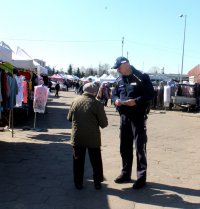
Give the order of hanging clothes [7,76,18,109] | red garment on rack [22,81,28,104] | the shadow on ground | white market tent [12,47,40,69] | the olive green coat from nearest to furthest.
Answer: the shadow on ground, the olive green coat, hanging clothes [7,76,18,109], red garment on rack [22,81,28,104], white market tent [12,47,40,69]

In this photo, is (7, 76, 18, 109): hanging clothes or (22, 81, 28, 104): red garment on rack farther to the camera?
(22, 81, 28, 104): red garment on rack

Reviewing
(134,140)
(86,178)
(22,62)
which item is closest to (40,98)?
(22,62)

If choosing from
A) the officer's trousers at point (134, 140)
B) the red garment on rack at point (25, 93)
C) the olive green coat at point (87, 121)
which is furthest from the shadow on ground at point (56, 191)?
the red garment on rack at point (25, 93)

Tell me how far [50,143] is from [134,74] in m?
4.68

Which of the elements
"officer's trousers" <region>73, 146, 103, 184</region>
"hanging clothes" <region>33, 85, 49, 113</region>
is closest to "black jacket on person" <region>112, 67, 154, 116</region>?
"officer's trousers" <region>73, 146, 103, 184</region>

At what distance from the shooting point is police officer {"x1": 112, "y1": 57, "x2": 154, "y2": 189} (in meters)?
6.38

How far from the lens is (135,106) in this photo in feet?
21.1

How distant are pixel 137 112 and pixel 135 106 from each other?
0.37ft

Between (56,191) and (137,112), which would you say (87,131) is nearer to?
(137,112)

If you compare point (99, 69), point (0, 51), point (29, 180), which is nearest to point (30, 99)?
point (0, 51)

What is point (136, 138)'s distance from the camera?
645 cm

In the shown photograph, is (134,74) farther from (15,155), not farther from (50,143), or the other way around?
(50,143)

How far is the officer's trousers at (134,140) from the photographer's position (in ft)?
21.1

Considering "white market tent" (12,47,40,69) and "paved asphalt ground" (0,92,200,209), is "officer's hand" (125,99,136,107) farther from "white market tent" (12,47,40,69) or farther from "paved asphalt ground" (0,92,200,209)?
"white market tent" (12,47,40,69)
